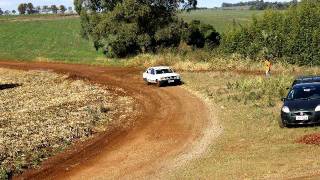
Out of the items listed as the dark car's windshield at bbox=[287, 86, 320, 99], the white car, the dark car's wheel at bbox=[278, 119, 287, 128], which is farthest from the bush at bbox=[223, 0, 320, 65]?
the dark car's wheel at bbox=[278, 119, 287, 128]

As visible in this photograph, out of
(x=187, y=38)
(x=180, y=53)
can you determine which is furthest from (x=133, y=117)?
(x=187, y=38)

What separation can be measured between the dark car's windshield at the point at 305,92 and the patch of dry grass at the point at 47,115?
28.3 feet

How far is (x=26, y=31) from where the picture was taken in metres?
103

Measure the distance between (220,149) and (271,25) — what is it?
2831 cm

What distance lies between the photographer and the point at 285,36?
145ft

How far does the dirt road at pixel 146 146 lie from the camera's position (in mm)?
17516

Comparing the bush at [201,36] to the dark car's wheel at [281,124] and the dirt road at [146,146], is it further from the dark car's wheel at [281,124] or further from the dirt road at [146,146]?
the dark car's wheel at [281,124]

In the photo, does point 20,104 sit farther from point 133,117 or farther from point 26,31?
point 26,31

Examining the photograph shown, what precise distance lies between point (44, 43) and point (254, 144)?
68.2 metres

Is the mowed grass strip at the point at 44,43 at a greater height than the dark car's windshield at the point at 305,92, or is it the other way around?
the dark car's windshield at the point at 305,92

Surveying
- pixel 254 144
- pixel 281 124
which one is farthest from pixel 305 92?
pixel 254 144

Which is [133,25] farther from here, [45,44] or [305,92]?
[305,92]

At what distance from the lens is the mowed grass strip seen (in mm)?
65938

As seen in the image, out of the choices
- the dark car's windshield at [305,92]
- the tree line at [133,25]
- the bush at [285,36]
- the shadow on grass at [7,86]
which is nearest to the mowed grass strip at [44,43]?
the tree line at [133,25]
